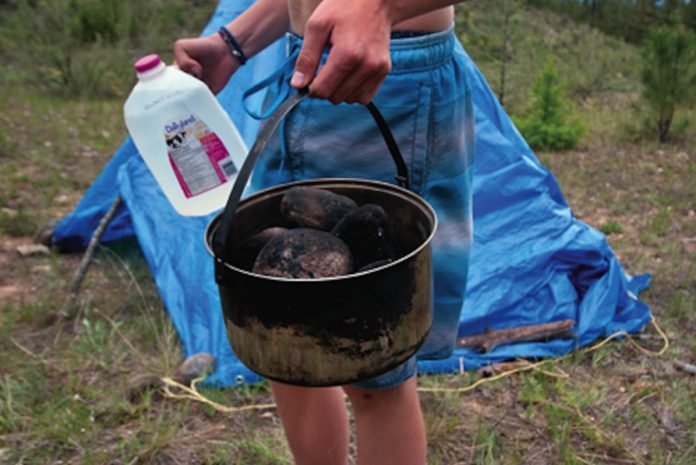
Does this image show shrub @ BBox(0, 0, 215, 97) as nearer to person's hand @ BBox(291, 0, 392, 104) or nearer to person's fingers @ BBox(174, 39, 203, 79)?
person's fingers @ BBox(174, 39, 203, 79)

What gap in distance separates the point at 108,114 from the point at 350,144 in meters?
4.38

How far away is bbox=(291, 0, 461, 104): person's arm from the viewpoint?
848 millimetres

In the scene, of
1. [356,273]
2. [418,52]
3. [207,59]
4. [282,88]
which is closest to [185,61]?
[207,59]

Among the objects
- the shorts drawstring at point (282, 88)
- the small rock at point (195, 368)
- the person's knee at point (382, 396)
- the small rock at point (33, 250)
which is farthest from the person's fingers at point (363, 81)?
the small rock at point (33, 250)

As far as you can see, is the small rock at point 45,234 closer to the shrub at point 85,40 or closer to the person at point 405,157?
the person at point 405,157

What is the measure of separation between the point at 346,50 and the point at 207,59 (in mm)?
601

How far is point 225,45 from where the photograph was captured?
1373 millimetres

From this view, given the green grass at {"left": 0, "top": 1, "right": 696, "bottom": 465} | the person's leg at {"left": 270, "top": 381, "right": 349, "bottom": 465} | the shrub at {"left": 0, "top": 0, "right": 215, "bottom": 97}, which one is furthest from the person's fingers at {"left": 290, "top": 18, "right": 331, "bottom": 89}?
the shrub at {"left": 0, "top": 0, "right": 215, "bottom": 97}

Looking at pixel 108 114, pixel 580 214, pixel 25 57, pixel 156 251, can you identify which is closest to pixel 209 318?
pixel 156 251

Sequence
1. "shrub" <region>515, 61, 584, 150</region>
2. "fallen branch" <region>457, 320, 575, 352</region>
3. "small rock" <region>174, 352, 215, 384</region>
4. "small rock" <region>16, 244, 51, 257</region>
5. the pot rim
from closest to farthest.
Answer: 1. the pot rim
2. "small rock" <region>174, 352, 215, 384</region>
3. "fallen branch" <region>457, 320, 575, 352</region>
4. "small rock" <region>16, 244, 51, 257</region>
5. "shrub" <region>515, 61, 584, 150</region>

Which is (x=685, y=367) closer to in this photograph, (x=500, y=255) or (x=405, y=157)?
(x=500, y=255)

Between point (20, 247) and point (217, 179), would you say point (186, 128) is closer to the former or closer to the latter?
point (217, 179)

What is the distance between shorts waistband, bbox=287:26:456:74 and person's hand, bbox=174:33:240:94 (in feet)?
1.31

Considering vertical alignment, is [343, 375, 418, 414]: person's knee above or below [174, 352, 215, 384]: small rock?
above
